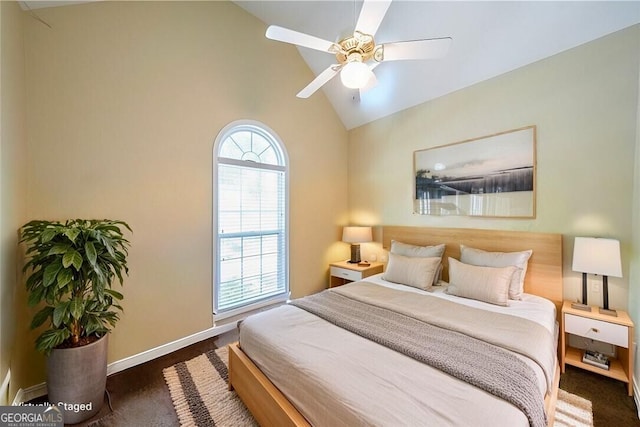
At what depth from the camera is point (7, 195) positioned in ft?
5.13

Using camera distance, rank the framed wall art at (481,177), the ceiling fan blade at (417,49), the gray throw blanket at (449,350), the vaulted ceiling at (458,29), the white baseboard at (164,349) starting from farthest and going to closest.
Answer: the framed wall art at (481,177)
the white baseboard at (164,349)
the vaulted ceiling at (458,29)
the ceiling fan blade at (417,49)
the gray throw blanket at (449,350)

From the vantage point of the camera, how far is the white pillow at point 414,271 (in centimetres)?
259

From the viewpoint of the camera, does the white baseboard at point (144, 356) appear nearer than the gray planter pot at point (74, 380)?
No

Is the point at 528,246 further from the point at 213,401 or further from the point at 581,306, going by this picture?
the point at 213,401

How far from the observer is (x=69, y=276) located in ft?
5.15

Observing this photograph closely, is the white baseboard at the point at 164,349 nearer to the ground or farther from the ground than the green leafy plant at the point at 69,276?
nearer to the ground

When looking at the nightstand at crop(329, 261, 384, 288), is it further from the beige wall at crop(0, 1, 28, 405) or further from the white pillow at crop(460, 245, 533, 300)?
the beige wall at crop(0, 1, 28, 405)

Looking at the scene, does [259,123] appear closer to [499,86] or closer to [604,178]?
[499,86]

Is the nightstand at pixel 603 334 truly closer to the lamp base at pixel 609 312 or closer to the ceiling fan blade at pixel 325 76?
the lamp base at pixel 609 312

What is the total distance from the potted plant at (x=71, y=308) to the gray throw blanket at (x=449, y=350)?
1440 mm

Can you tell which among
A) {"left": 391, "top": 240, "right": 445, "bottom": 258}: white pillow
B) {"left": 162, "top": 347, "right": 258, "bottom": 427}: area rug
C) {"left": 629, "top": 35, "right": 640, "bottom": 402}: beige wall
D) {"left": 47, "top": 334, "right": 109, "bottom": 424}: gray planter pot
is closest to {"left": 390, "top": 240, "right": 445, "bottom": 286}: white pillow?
{"left": 391, "top": 240, "right": 445, "bottom": 258}: white pillow
